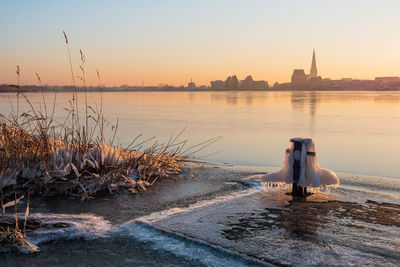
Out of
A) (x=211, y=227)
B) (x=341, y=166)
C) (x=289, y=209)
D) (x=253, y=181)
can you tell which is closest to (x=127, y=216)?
(x=211, y=227)

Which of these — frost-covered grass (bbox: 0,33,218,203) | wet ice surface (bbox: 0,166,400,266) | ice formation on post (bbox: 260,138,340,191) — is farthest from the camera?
frost-covered grass (bbox: 0,33,218,203)

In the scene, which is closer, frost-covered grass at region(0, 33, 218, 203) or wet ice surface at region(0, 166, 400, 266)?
wet ice surface at region(0, 166, 400, 266)

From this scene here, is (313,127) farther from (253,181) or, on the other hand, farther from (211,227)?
(211,227)

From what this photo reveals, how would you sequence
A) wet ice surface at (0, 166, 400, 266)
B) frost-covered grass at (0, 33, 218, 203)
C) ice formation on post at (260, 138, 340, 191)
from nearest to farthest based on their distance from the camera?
wet ice surface at (0, 166, 400, 266) < ice formation on post at (260, 138, 340, 191) < frost-covered grass at (0, 33, 218, 203)

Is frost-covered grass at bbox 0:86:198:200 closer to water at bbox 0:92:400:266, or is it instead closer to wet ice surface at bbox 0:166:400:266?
water at bbox 0:92:400:266

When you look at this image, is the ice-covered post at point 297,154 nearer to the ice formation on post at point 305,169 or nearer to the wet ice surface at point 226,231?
the ice formation on post at point 305,169

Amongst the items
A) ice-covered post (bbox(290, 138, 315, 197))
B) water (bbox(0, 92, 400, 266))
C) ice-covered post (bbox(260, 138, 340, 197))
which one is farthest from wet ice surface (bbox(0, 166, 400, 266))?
ice-covered post (bbox(290, 138, 315, 197))

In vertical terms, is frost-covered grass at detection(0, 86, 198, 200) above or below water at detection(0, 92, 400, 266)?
above

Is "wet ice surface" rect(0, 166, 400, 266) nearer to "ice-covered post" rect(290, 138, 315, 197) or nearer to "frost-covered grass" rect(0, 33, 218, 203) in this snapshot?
"ice-covered post" rect(290, 138, 315, 197)

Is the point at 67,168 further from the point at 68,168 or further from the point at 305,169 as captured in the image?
the point at 305,169

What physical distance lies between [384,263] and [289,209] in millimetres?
1754

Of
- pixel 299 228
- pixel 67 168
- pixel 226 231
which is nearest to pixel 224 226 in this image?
pixel 226 231

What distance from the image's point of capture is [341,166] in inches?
386

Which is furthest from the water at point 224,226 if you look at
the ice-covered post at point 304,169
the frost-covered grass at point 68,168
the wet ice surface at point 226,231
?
the frost-covered grass at point 68,168
